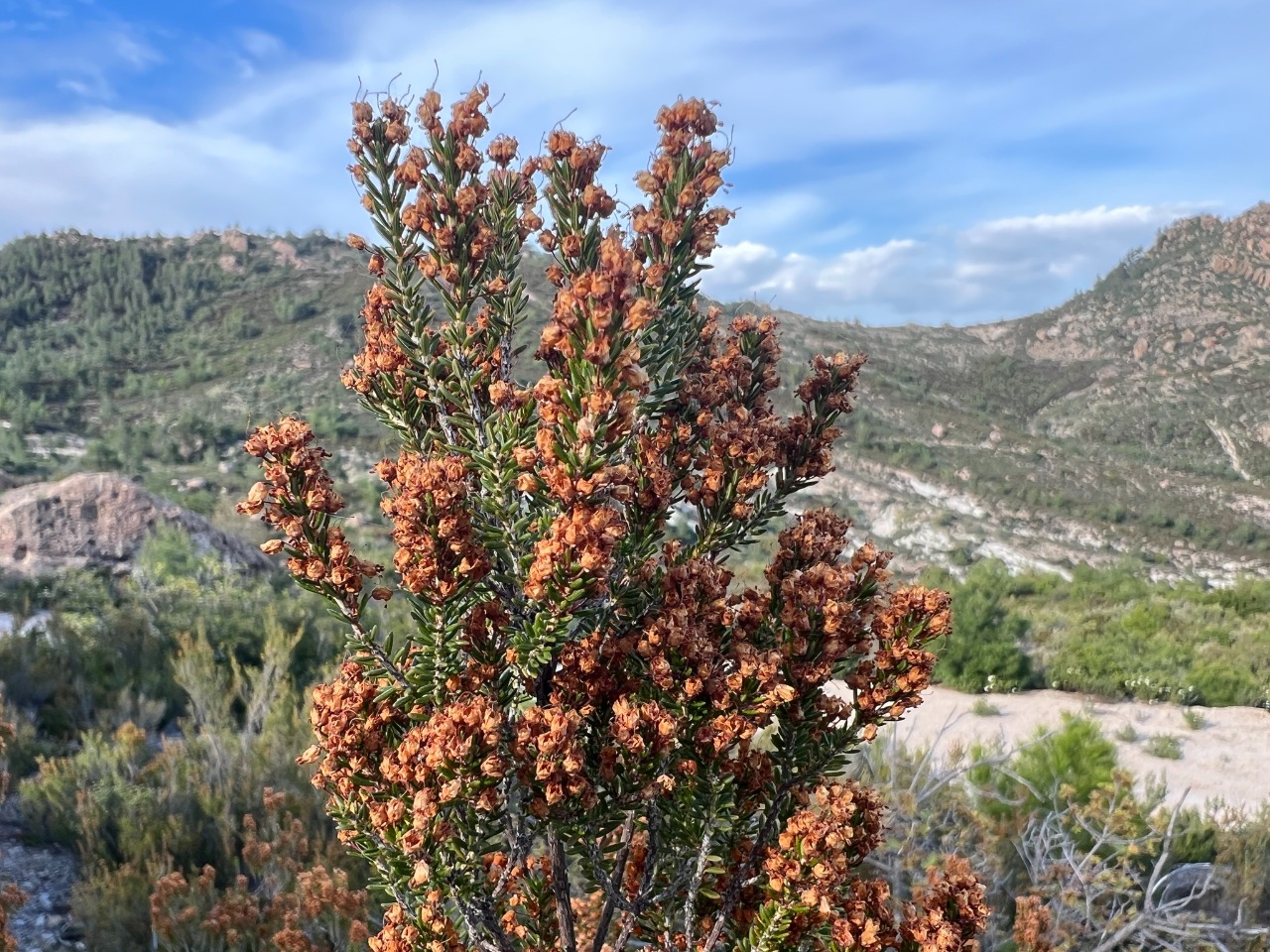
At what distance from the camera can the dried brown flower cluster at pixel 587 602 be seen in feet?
5.57

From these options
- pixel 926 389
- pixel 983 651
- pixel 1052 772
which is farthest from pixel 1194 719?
pixel 926 389

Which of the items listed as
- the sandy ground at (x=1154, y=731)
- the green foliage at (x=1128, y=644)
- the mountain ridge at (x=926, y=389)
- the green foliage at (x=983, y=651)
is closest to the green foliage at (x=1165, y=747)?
the sandy ground at (x=1154, y=731)

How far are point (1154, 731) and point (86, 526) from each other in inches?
640

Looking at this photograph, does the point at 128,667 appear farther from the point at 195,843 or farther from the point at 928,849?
the point at 928,849

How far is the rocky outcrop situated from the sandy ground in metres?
11.6

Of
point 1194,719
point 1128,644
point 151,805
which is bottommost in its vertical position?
point 1194,719

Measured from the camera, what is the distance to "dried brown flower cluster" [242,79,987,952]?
1697 millimetres

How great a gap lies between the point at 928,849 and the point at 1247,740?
23.5 feet

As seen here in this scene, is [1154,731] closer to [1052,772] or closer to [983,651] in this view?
[983,651]

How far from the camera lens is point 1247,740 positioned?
9.70 m

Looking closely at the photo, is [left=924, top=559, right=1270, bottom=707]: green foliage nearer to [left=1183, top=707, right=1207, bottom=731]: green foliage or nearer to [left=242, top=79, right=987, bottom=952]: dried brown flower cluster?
[left=1183, top=707, right=1207, bottom=731]: green foliage

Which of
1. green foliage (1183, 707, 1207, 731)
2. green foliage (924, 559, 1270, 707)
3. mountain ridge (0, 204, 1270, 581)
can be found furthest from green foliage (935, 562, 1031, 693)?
mountain ridge (0, 204, 1270, 581)

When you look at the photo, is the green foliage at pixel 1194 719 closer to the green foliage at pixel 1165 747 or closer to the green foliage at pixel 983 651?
the green foliage at pixel 1165 747

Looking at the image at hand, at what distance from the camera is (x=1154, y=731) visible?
1002 cm
